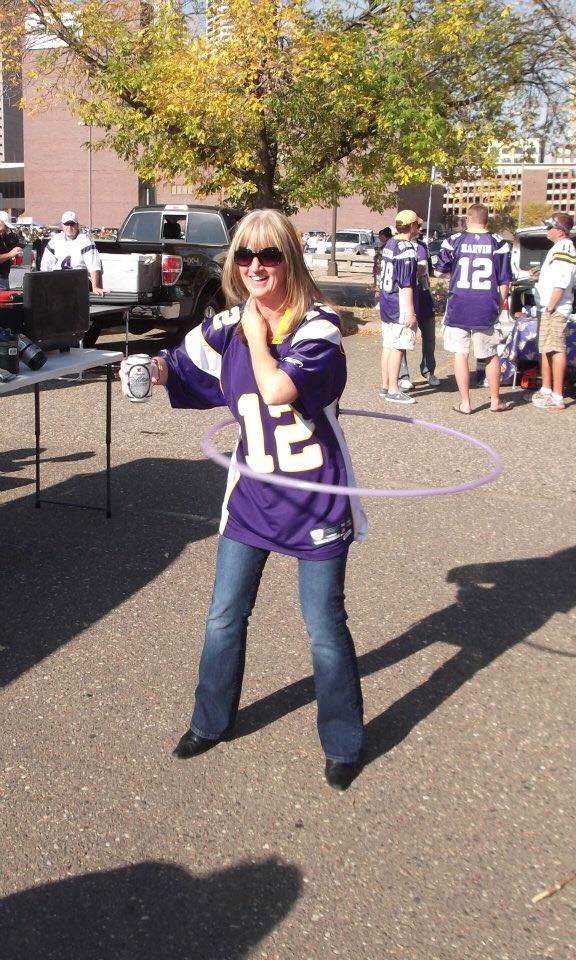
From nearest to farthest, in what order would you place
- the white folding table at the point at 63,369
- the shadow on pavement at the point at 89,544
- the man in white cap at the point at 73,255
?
the shadow on pavement at the point at 89,544 < the white folding table at the point at 63,369 < the man in white cap at the point at 73,255

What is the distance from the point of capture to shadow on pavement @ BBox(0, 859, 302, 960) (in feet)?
9.13

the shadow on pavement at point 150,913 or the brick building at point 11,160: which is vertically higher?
the brick building at point 11,160

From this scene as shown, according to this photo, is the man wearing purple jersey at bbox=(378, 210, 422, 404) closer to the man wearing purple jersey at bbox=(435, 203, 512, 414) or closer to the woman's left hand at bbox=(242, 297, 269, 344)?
the man wearing purple jersey at bbox=(435, 203, 512, 414)

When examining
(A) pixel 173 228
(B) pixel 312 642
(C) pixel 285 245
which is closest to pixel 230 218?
(A) pixel 173 228

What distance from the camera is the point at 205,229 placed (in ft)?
52.2

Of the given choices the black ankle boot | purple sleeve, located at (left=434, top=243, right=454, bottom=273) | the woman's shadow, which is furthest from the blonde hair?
purple sleeve, located at (left=434, top=243, right=454, bottom=273)

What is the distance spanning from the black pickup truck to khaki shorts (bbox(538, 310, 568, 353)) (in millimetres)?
4334

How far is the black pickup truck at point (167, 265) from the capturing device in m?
12.1

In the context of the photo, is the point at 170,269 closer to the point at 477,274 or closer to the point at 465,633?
the point at 477,274

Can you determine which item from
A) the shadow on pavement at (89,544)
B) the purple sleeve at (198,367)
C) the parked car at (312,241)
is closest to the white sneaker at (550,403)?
the shadow on pavement at (89,544)

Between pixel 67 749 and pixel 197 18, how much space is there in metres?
16.2

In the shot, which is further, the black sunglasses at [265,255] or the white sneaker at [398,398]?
the white sneaker at [398,398]

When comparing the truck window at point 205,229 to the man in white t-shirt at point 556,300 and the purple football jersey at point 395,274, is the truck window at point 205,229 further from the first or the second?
the man in white t-shirt at point 556,300

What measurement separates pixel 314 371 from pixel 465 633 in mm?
2257
